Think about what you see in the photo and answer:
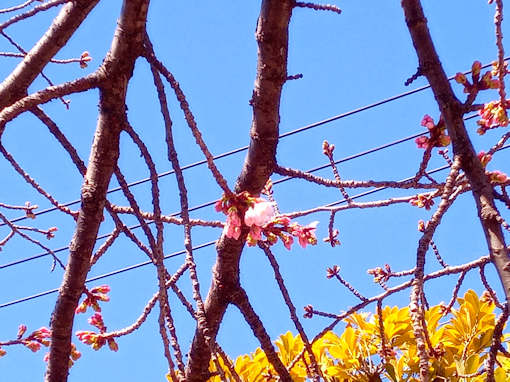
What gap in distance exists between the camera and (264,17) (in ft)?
4.06

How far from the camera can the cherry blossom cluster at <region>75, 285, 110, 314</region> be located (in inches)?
65.2

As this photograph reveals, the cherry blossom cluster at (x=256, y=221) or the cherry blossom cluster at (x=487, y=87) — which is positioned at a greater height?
the cherry blossom cluster at (x=487, y=87)

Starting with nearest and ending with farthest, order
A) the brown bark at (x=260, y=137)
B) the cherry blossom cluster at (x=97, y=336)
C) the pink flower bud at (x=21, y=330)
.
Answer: the brown bark at (x=260, y=137) < the cherry blossom cluster at (x=97, y=336) < the pink flower bud at (x=21, y=330)

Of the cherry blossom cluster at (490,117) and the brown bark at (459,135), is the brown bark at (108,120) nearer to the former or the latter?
the brown bark at (459,135)

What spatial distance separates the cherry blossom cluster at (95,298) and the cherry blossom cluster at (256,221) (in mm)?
607

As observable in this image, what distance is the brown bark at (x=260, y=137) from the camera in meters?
1.23

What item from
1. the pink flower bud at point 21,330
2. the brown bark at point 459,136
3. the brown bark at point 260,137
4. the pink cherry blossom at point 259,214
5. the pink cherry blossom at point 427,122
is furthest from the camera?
the pink flower bud at point 21,330

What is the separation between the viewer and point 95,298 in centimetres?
168

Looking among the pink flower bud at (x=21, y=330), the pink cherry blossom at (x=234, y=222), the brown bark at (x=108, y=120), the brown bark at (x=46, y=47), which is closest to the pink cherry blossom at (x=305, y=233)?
the pink cherry blossom at (x=234, y=222)

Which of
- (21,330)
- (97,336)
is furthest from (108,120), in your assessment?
(21,330)

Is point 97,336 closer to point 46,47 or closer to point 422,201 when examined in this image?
point 46,47

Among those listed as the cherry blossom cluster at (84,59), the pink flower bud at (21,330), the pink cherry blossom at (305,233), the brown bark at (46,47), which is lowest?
the pink cherry blossom at (305,233)

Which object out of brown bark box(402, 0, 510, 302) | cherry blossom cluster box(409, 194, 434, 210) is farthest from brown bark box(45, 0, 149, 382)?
cherry blossom cluster box(409, 194, 434, 210)

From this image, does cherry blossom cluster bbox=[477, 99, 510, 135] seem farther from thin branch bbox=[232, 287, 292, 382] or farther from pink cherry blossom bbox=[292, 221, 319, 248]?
thin branch bbox=[232, 287, 292, 382]
